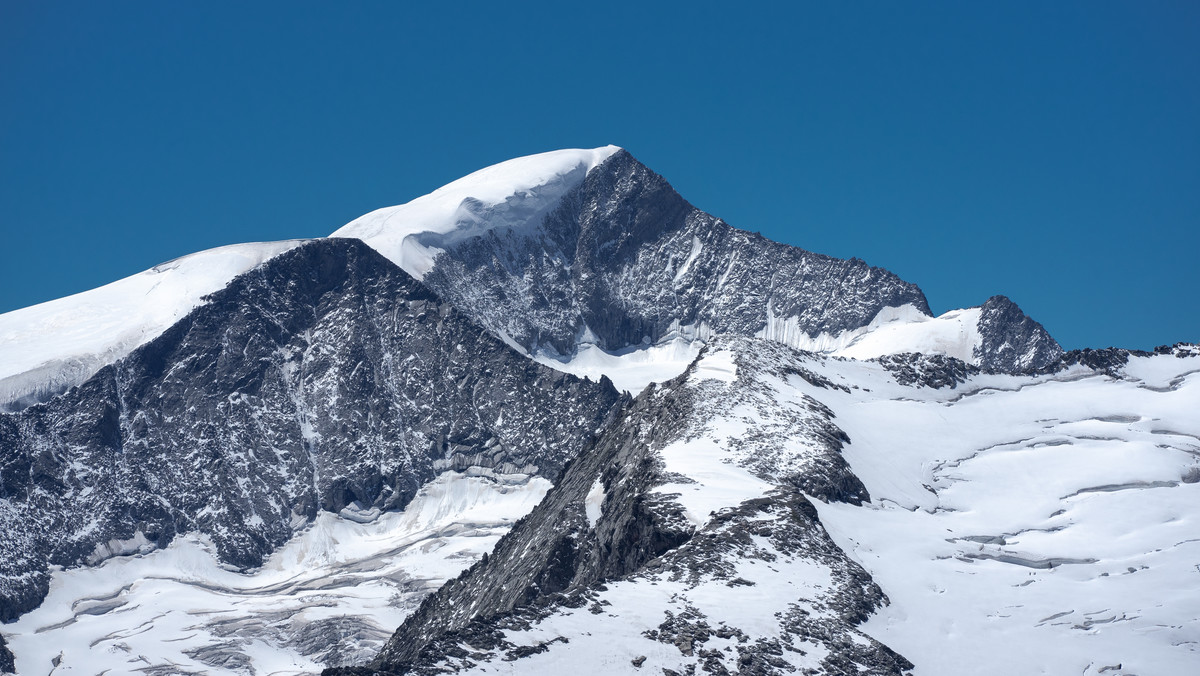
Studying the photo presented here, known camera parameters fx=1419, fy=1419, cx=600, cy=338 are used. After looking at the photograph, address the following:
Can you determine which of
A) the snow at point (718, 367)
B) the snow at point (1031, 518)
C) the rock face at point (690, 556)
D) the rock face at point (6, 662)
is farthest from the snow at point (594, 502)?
the rock face at point (6, 662)

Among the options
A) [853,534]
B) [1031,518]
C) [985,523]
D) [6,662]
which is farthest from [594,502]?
[6,662]

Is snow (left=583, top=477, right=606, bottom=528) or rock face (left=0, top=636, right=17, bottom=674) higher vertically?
snow (left=583, top=477, right=606, bottom=528)

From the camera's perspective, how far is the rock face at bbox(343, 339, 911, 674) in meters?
51.9

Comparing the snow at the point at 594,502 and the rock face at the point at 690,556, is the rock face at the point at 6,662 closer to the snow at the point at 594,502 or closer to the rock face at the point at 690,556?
the rock face at the point at 690,556

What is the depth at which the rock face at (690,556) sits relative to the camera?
51906mm

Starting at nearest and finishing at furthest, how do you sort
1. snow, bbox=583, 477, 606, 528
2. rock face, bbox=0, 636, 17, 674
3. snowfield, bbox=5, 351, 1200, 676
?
1. snowfield, bbox=5, 351, 1200, 676
2. snow, bbox=583, 477, 606, 528
3. rock face, bbox=0, 636, 17, 674

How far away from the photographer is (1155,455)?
9094 centimetres

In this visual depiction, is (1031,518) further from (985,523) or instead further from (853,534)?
(853,534)

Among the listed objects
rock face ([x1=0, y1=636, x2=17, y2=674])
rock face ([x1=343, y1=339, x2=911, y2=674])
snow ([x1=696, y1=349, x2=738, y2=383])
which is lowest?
rock face ([x1=0, y1=636, x2=17, y2=674])

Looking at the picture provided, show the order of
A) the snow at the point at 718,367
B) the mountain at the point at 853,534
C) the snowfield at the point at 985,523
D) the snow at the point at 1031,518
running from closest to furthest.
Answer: the mountain at the point at 853,534
the snowfield at the point at 985,523
the snow at the point at 1031,518
the snow at the point at 718,367

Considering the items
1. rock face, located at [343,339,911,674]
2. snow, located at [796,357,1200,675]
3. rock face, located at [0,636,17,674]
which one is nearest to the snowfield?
snow, located at [796,357,1200,675]

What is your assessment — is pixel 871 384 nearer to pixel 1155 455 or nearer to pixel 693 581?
pixel 1155 455

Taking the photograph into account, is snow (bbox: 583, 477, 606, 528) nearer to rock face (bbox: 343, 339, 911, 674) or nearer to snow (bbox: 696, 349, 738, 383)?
rock face (bbox: 343, 339, 911, 674)

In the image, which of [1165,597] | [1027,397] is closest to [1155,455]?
[1027,397]
